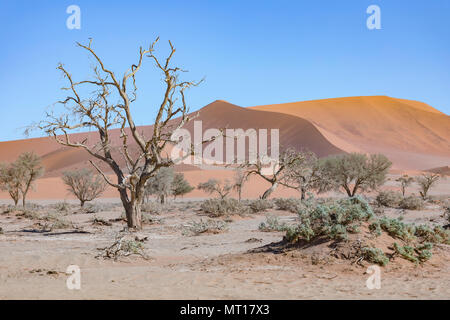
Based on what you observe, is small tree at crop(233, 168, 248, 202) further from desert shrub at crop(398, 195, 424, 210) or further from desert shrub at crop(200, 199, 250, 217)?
desert shrub at crop(398, 195, 424, 210)

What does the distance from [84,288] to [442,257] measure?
682 cm

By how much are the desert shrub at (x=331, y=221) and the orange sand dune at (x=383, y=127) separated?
59674 mm

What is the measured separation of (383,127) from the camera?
89.1 m

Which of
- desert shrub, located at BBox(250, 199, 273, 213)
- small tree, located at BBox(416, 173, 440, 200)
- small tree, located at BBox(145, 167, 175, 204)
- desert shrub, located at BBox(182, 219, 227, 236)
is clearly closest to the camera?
desert shrub, located at BBox(182, 219, 227, 236)

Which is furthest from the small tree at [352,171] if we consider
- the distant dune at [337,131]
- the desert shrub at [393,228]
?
the distant dune at [337,131]

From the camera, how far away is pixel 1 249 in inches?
431

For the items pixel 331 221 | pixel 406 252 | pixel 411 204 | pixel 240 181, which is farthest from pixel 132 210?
pixel 240 181

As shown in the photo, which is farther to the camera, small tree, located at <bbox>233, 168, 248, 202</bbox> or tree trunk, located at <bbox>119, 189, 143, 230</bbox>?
small tree, located at <bbox>233, 168, 248, 202</bbox>

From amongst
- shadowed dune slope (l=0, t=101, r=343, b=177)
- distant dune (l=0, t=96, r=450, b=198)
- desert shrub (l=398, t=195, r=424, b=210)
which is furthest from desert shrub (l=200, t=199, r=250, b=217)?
shadowed dune slope (l=0, t=101, r=343, b=177)

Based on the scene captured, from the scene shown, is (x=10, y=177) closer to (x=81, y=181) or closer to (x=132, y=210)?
(x=81, y=181)

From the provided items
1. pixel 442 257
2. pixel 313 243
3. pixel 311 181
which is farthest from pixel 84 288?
pixel 311 181

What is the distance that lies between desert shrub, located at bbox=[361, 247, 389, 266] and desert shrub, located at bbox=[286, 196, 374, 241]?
69 cm

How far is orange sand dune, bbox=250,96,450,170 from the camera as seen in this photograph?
72562mm
